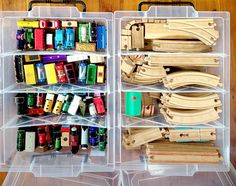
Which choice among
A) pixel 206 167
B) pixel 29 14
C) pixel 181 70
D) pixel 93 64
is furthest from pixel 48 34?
pixel 206 167

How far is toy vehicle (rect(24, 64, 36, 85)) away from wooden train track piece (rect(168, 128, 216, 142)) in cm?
61

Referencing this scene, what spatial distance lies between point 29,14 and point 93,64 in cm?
32

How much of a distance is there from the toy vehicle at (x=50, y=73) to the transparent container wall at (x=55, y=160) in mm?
267

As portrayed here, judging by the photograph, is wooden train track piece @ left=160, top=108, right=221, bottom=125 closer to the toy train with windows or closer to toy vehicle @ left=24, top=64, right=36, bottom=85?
the toy train with windows

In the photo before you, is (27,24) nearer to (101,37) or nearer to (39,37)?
(39,37)

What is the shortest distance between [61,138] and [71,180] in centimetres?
18

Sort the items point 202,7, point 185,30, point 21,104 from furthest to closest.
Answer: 1. point 202,7
2. point 21,104
3. point 185,30

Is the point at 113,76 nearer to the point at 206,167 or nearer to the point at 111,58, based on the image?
the point at 111,58

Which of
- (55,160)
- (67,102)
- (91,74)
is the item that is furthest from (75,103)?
(55,160)

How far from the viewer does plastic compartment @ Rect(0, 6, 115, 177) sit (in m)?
1.35

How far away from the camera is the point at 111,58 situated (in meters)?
1.36

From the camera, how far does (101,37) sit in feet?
4.69

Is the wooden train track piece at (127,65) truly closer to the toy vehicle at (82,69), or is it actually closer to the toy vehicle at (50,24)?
the toy vehicle at (82,69)

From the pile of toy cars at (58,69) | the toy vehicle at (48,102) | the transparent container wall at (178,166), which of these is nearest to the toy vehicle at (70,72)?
the pile of toy cars at (58,69)
